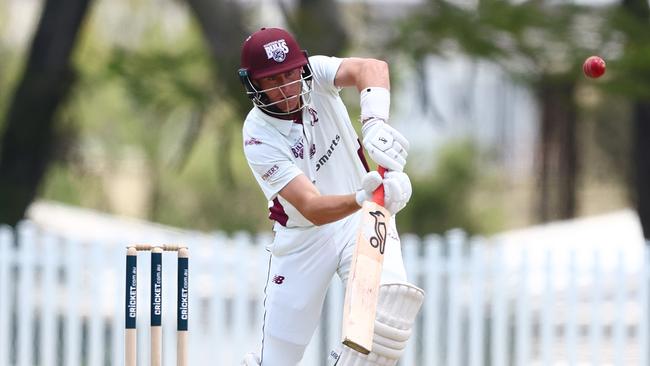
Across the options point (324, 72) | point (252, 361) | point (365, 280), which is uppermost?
point (324, 72)

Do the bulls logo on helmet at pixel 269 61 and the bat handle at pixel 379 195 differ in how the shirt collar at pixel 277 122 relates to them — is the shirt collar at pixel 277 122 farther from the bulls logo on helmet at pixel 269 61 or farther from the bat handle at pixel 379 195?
the bat handle at pixel 379 195

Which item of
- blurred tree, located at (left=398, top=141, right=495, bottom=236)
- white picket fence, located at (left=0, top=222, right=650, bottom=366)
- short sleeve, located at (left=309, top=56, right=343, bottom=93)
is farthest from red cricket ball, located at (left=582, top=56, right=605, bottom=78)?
blurred tree, located at (left=398, top=141, right=495, bottom=236)

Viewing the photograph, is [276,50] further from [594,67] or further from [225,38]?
[225,38]

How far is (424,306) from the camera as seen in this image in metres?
6.86

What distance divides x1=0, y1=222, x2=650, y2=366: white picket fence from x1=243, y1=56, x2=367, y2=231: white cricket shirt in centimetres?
236

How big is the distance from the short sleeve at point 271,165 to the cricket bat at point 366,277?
36 centimetres

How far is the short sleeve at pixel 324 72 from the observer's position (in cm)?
424

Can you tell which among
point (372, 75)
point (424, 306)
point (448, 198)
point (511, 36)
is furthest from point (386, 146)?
point (448, 198)

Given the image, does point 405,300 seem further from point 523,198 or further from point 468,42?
point 523,198

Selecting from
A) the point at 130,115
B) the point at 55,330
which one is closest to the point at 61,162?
the point at 130,115

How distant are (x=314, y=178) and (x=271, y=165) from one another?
0.25 m

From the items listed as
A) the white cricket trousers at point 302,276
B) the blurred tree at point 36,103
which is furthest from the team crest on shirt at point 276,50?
the blurred tree at point 36,103

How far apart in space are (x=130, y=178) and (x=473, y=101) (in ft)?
16.0

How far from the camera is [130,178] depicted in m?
17.8
